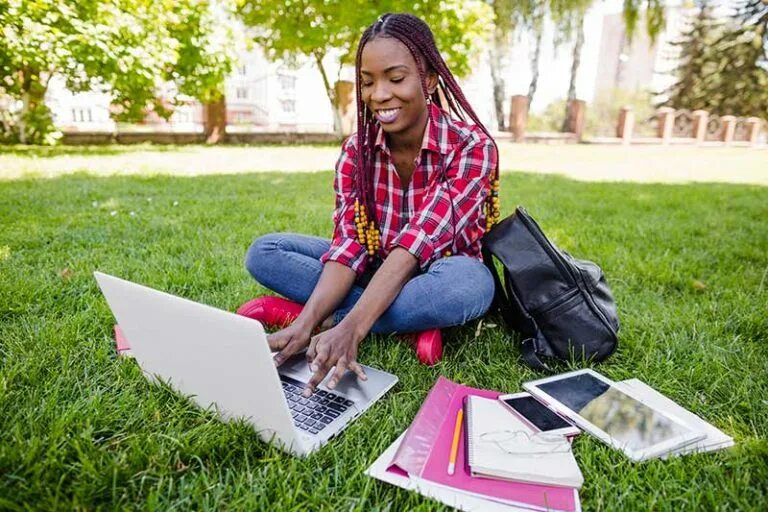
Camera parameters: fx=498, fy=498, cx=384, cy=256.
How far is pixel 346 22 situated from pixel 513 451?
1351cm

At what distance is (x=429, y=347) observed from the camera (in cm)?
175

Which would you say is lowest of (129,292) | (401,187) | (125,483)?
(125,483)

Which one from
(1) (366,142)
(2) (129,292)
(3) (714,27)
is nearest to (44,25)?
(1) (366,142)

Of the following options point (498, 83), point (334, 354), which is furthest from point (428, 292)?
point (498, 83)

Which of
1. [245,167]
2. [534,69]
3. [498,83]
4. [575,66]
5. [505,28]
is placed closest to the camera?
[245,167]

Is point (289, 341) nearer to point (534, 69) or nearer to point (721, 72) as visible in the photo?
point (534, 69)

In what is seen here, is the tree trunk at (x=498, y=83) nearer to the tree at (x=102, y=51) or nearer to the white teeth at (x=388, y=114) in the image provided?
the tree at (x=102, y=51)

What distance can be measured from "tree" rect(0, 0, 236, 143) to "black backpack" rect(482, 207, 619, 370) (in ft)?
28.2

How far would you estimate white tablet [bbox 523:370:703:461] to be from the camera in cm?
130

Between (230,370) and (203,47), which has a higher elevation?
(203,47)

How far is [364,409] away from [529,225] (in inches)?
32.8

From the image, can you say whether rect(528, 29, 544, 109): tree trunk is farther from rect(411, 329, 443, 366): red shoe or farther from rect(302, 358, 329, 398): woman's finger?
rect(302, 358, 329, 398): woman's finger

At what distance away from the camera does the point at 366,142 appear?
194 centimetres

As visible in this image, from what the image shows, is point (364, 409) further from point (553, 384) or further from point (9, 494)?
point (9, 494)
